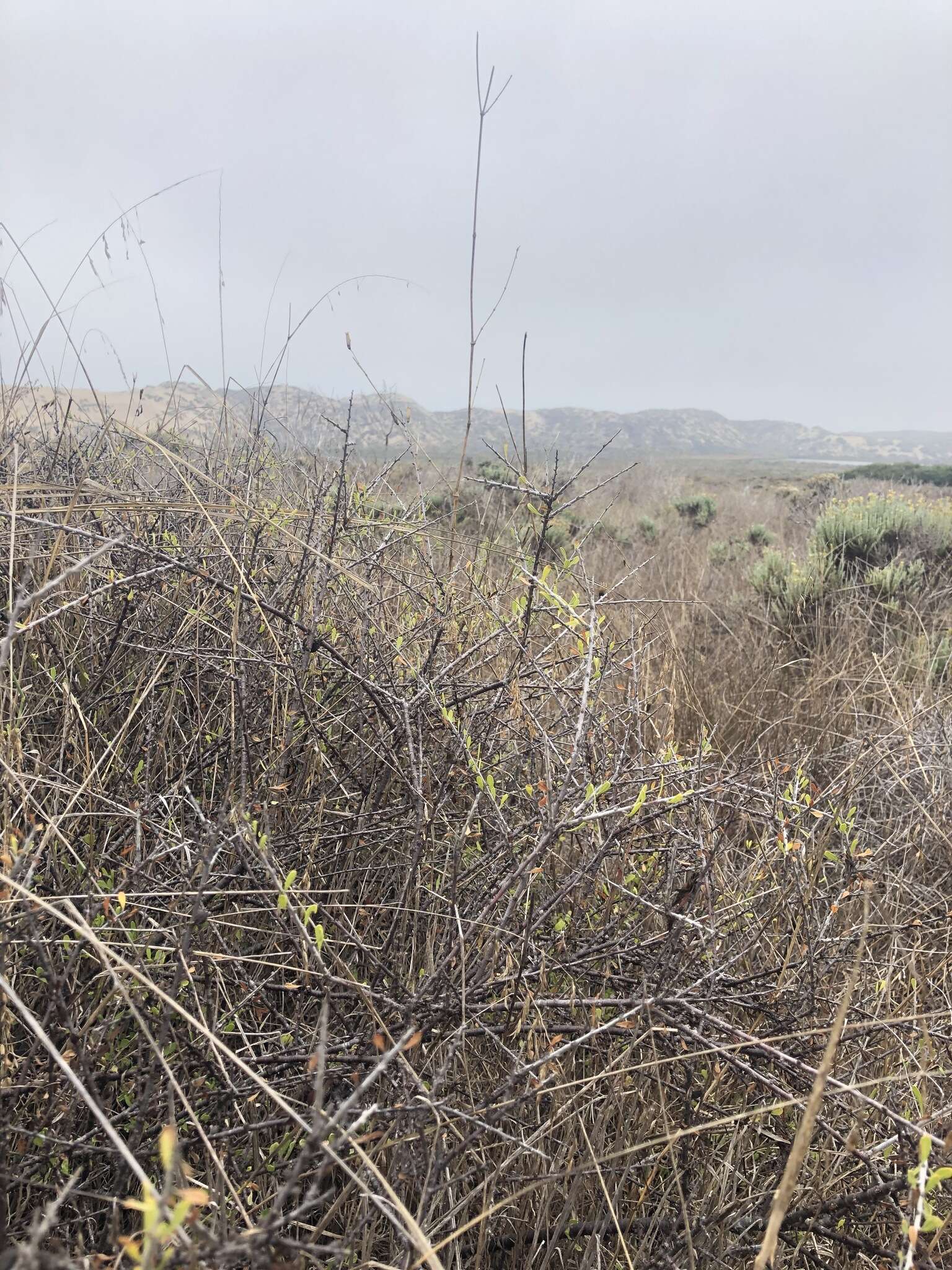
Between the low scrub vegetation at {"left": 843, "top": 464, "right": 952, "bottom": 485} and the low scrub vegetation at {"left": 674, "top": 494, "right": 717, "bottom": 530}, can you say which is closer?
the low scrub vegetation at {"left": 674, "top": 494, "right": 717, "bottom": 530}

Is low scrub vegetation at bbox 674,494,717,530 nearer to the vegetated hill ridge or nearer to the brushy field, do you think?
the vegetated hill ridge

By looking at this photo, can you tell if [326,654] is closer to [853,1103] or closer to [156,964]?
[156,964]

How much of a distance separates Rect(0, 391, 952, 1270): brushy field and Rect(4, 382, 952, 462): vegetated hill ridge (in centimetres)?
59

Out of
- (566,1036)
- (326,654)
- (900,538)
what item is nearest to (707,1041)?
(566,1036)

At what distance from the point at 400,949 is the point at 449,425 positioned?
170 feet

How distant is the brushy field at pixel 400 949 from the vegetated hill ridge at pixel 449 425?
0.59 m

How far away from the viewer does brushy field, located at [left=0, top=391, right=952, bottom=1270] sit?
35.1 inches

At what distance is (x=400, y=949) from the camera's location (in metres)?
1.30

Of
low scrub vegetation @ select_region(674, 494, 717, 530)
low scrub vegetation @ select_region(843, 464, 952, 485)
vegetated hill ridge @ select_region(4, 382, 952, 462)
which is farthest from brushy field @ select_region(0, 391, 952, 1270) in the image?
low scrub vegetation @ select_region(843, 464, 952, 485)

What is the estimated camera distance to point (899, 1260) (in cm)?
86

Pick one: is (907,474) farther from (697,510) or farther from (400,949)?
(400,949)

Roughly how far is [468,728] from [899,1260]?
946 millimetres

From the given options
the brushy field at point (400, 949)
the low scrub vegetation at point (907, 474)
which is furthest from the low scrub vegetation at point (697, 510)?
the low scrub vegetation at point (907, 474)

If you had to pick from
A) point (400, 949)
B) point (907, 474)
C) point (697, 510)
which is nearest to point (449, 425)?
point (907, 474)
